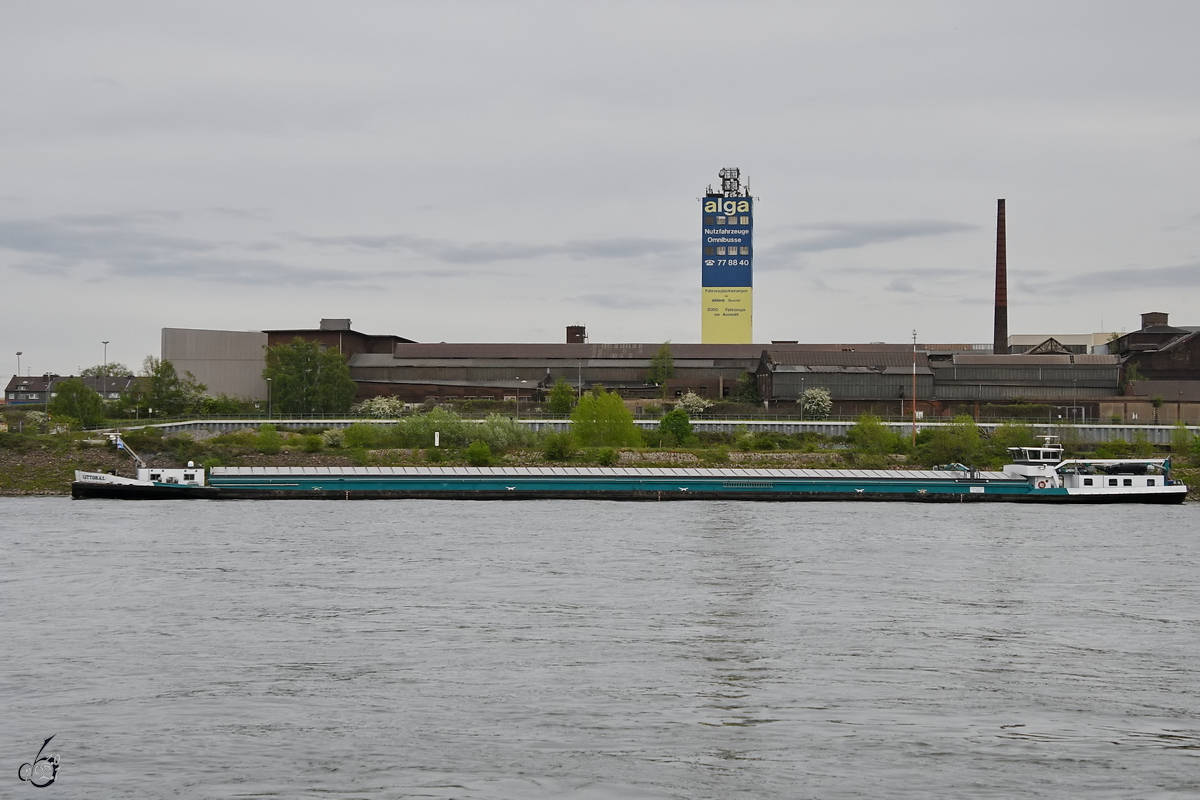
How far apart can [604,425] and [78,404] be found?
46315mm

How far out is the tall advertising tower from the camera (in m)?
150

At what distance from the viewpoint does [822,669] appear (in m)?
20.0

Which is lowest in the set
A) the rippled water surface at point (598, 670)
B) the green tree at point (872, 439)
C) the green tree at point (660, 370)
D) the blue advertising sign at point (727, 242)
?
the rippled water surface at point (598, 670)

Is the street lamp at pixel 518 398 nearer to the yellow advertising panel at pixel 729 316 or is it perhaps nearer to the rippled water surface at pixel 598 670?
the yellow advertising panel at pixel 729 316

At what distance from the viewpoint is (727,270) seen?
150125 mm

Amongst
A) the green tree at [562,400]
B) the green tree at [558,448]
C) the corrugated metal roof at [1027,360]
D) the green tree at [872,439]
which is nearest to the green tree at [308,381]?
the green tree at [562,400]

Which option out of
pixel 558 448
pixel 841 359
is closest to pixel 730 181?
pixel 841 359

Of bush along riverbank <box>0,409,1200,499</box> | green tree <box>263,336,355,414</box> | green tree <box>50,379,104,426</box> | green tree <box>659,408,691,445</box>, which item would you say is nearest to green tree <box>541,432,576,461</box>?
bush along riverbank <box>0,409,1200,499</box>

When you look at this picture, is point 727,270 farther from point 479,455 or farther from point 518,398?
point 479,455

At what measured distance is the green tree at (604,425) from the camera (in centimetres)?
8400

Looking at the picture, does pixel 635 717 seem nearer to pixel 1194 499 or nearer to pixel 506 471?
pixel 506 471

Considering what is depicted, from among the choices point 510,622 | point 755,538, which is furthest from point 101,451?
point 510,622

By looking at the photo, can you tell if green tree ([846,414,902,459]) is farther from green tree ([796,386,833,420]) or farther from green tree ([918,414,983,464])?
green tree ([796,386,833,420])

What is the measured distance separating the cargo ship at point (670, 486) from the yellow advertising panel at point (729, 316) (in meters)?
83.9
